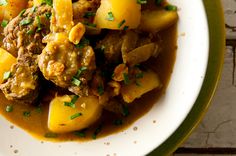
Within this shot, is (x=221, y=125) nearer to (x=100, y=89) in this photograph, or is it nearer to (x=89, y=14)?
(x=100, y=89)

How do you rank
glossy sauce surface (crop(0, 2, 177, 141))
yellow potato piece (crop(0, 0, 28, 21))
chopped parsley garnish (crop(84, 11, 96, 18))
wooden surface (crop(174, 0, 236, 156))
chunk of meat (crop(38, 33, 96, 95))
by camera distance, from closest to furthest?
1. chunk of meat (crop(38, 33, 96, 95))
2. chopped parsley garnish (crop(84, 11, 96, 18))
3. glossy sauce surface (crop(0, 2, 177, 141))
4. yellow potato piece (crop(0, 0, 28, 21))
5. wooden surface (crop(174, 0, 236, 156))

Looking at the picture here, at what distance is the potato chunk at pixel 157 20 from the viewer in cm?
247

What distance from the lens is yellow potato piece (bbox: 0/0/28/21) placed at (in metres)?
2.65

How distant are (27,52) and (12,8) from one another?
13.5 inches

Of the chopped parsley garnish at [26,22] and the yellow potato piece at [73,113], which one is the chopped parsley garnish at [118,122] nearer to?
the yellow potato piece at [73,113]

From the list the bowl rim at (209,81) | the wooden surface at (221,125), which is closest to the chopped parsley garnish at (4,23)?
the bowl rim at (209,81)

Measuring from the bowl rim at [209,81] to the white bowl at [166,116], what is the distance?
0.05 metres

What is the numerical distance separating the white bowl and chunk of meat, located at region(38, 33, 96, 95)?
0.39 m

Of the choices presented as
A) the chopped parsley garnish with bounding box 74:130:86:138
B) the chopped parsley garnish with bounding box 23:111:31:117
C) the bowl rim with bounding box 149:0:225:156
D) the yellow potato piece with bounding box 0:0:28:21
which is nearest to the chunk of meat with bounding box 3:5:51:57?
the yellow potato piece with bounding box 0:0:28:21

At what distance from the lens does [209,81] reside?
2414 mm

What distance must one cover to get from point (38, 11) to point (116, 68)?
0.56 m

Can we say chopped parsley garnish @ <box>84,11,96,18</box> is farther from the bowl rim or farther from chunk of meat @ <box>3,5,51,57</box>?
the bowl rim

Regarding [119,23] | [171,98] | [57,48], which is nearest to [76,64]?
[57,48]

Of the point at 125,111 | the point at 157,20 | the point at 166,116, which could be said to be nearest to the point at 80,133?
the point at 125,111
